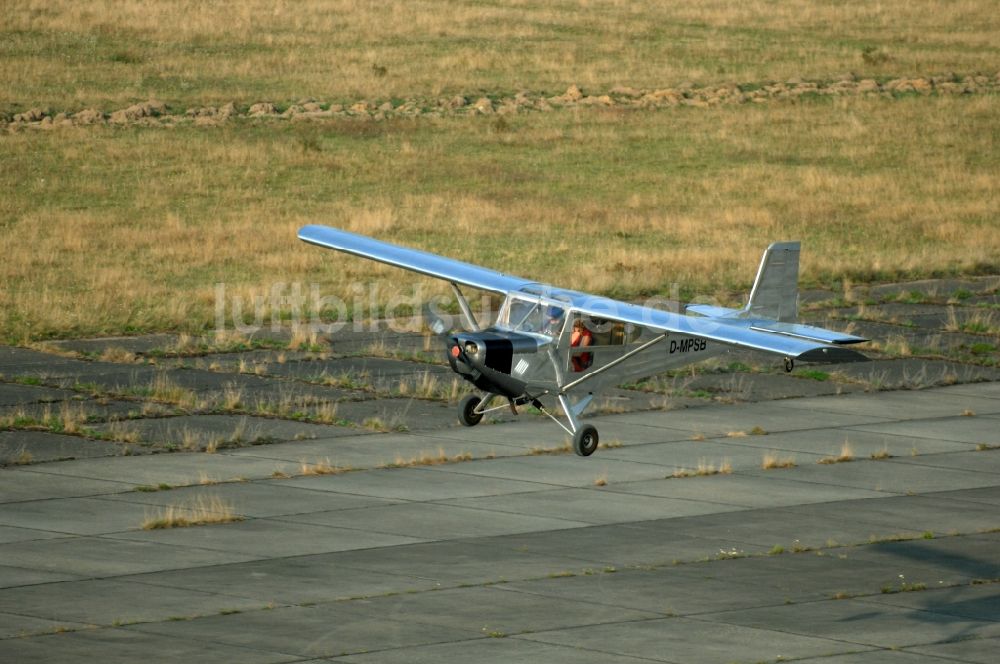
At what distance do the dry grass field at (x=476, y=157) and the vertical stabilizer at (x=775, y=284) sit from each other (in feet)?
40.1

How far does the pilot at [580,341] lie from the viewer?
72.1 feet

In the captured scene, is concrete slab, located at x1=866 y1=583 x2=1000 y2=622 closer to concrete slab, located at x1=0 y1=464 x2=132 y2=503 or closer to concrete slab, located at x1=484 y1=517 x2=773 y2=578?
concrete slab, located at x1=484 y1=517 x2=773 y2=578

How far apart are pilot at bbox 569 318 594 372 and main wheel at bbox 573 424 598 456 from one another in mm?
812

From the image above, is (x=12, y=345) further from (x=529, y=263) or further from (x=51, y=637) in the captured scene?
(x=51, y=637)

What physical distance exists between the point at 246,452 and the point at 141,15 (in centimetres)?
5550

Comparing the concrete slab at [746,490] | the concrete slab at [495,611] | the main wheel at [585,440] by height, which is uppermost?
the main wheel at [585,440]

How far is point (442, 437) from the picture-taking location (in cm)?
2462

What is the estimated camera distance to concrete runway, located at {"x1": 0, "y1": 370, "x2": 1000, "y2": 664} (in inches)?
610

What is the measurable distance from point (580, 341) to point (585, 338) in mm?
90

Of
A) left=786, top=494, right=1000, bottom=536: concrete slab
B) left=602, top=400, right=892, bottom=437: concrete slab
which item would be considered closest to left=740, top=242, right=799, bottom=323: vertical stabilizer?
left=602, top=400, right=892, bottom=437: concrete slab

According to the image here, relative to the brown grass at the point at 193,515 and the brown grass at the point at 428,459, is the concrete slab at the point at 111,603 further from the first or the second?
the brown grass at the point at 428,459

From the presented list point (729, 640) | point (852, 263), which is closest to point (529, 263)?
point (852, 263)

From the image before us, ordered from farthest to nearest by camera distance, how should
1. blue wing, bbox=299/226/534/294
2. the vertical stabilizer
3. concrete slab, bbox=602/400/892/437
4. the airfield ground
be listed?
concrete slab, bbox=602/400/892/437
the vertical stabilizer
blue wing, bbox=299/226/534/294
the airfield ground

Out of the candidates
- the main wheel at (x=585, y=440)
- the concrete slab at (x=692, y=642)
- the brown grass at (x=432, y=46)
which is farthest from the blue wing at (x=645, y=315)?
the brown grass at (x=432, y=46)
